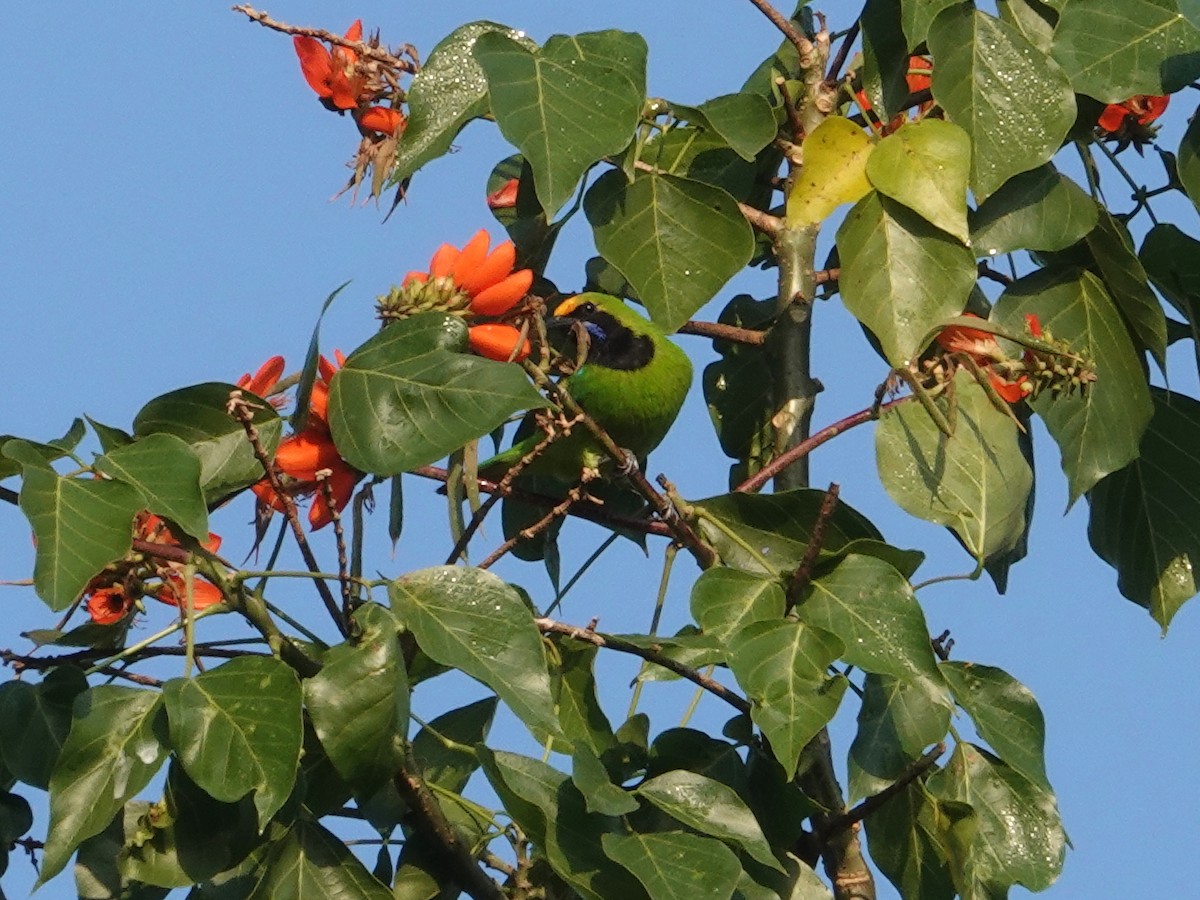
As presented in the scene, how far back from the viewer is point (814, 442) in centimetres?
252

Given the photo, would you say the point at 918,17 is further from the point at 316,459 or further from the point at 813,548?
the point at 316,459

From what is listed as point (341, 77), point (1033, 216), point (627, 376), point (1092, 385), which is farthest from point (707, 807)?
point (627, 376)

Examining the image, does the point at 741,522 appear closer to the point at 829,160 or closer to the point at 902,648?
the point at 902,648

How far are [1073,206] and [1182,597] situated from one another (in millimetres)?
649

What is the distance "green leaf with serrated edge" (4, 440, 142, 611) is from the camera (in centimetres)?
186

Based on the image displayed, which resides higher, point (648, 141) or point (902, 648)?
point (648, 141)

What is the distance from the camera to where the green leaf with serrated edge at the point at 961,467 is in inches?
96.0

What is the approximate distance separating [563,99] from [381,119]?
0.46m

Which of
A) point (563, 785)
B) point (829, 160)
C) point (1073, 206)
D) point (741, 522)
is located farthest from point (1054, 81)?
point (563, 785)

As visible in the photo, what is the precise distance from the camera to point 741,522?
241 centimetres

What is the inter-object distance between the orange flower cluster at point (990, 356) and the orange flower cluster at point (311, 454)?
2.75 feet

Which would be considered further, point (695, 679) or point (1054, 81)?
point (1054, 81)

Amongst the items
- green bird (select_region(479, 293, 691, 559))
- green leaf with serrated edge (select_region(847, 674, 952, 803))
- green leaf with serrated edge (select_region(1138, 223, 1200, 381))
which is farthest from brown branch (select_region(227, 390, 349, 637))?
green bird (select_region(479, 293, 691, 559))

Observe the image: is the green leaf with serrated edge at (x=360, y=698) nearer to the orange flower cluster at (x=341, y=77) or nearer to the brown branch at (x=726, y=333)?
the brown branch at (x=726, y=333)
